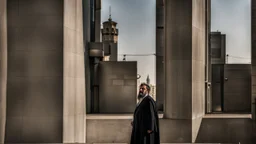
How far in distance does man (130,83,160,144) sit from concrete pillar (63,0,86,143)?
4355mm

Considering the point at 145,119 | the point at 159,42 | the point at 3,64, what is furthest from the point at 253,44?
the point at 159,42

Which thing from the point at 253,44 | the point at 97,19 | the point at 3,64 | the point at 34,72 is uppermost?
the point at 97,19

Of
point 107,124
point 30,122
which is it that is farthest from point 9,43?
point 107,124

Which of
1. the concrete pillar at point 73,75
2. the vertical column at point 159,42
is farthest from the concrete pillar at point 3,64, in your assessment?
the vertical column at point 159,42

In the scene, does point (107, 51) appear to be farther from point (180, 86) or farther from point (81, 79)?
point (81, 79)

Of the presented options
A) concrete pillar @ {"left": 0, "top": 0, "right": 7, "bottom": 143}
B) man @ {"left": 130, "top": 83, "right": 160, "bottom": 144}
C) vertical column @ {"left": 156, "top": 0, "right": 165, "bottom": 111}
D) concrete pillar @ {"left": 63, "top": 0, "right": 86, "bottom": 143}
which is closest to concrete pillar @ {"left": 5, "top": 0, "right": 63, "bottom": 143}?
concrete pillar @ {"left": 0, "top": 0, "right": 7, "bottom": 143}

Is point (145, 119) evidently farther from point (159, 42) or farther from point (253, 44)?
point (159, 42)

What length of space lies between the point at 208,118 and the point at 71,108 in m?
7.12

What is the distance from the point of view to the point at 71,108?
1410 cm

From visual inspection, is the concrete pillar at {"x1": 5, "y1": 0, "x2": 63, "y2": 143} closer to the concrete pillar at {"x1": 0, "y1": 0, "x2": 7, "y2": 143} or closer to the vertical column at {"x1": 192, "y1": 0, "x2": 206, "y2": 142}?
the concrete pillar at {"x1": 0, "y1": 0, "x2": 7, "y2": 143}

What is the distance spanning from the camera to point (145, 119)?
9.60 meters

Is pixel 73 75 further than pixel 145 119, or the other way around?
pixel 73 75

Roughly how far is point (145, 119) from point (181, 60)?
859cm

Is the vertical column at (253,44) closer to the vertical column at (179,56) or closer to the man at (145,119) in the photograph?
the vertical column at (179,56)
